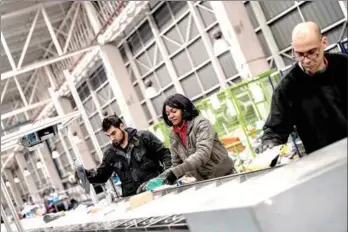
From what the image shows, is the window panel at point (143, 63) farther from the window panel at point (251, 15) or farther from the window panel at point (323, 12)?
the window panel at point (323, 12)

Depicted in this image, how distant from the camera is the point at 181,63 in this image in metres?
13.2

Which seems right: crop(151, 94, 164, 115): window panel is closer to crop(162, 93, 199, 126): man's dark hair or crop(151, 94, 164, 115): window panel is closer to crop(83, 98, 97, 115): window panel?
crop(83, 98, 97, 115): window panel

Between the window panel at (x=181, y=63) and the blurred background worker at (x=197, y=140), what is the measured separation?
31.0 ft

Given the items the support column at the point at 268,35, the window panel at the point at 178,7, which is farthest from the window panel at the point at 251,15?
the window panel at the point at 178,7

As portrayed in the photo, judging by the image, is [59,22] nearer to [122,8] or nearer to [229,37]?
[122,8]

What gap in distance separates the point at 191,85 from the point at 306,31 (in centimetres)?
1112

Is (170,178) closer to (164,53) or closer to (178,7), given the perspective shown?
(178,7)

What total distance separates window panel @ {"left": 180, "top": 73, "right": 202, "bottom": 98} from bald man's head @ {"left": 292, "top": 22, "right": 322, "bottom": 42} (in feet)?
35.3

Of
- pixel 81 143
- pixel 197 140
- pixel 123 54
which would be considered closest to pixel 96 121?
pixel 81 143

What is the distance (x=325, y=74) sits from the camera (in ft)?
7.16

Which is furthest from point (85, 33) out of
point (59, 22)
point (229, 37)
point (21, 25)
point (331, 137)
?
point (331, 137)

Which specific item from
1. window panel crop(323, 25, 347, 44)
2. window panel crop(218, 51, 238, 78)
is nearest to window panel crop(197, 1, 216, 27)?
window panel crop(218, 51, 238, 78)

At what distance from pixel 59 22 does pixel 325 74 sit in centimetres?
1427

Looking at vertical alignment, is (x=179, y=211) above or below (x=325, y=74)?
below
